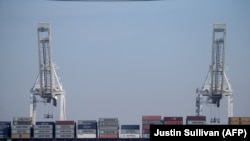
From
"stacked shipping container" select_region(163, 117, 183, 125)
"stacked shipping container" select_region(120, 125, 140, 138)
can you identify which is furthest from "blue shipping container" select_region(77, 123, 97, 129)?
"stacked shipping container" select_region(163, 117, 183, 125)

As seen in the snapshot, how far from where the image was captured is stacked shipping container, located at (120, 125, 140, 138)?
98.2 feet

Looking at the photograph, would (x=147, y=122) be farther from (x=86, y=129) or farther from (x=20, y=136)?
(x=20, y=136)

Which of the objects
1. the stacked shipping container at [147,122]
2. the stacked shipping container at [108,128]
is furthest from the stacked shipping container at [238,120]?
the stacked shipping container at [108,128]

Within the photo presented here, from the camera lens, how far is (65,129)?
30469 mm

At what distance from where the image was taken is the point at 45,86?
34.3 m

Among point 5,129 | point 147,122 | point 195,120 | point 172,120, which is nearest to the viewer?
point 172,120

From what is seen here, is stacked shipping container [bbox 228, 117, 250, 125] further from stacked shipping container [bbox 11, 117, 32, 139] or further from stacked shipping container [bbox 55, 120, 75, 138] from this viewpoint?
stacked shipping container [bbox 11, 117, 32, 139]

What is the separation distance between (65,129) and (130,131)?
390cm

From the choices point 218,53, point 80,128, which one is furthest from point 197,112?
point 80,128

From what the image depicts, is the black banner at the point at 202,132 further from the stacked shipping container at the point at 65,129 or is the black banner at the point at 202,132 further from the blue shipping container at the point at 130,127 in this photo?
the stacked shipping container at the point at 65,129

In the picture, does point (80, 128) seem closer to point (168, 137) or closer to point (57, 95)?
point (57, 95)

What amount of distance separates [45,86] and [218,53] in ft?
38.7

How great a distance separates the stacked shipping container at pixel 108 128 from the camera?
29.9 meters

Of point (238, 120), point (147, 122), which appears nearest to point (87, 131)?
point (147, 122)
